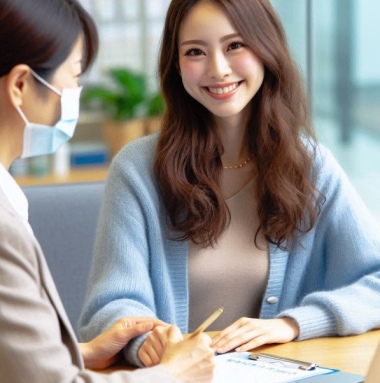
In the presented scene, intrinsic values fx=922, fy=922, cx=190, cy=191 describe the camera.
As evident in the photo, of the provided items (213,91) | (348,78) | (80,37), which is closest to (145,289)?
(213,91)

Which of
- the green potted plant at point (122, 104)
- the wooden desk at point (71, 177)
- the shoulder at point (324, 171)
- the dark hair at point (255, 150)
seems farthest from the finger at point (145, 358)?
the green potted plant at point (122, 104)

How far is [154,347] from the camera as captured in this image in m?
1.67

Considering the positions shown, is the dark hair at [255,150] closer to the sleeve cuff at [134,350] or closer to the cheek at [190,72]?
the cheek at [190,72]

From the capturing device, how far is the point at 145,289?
198cm

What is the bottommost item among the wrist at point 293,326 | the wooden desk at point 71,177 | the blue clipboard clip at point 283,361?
the wooden desk at point 71,177

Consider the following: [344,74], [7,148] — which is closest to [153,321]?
[7,148]

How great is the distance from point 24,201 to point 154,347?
1.29ft

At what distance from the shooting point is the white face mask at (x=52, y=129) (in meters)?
1.41

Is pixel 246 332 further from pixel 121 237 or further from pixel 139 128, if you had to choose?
pixel 139 128

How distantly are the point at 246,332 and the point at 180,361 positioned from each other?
14.8 inches

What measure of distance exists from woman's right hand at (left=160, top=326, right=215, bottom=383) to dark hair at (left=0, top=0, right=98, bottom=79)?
0.47 metres

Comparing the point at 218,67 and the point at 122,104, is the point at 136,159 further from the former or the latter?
the point at 122,104

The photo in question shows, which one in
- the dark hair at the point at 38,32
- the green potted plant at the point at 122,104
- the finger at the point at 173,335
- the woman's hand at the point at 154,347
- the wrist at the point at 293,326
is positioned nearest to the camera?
the dark hair at the point at 38,32

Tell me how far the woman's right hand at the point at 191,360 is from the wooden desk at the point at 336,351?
0.30 meters
